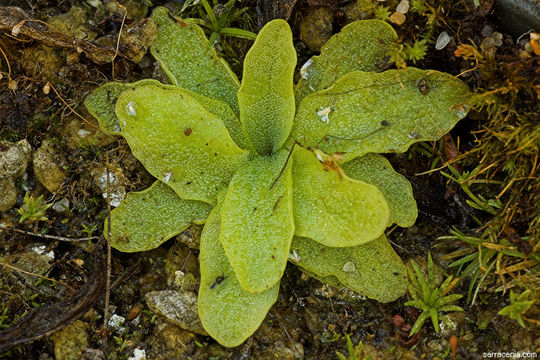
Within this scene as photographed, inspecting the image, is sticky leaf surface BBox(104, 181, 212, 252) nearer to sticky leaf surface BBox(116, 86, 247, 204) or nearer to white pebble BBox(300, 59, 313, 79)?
sticky leaf surface BBox(116, 86, 247, 204)

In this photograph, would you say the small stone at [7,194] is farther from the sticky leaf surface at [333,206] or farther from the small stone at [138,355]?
the sticky leaf surface at [333,206]

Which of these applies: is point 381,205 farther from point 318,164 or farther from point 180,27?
point 180,27

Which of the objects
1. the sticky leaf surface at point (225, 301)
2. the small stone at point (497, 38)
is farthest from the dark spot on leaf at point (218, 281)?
the small stone at point (497, 38)

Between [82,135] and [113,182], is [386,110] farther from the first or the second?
[82,135]

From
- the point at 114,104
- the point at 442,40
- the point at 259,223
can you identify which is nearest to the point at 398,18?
the point at 442,40

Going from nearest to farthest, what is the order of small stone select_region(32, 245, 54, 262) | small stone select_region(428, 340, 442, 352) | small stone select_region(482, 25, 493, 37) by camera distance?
small stone select_region(428, 340, 442, 352) → small stone select_region(482, 25, 493, 37) → small stone select_region(32, 245, 54, 262)

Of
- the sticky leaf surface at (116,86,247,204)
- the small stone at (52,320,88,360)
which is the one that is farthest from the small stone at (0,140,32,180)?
the small stone at (52,320,88,360)
